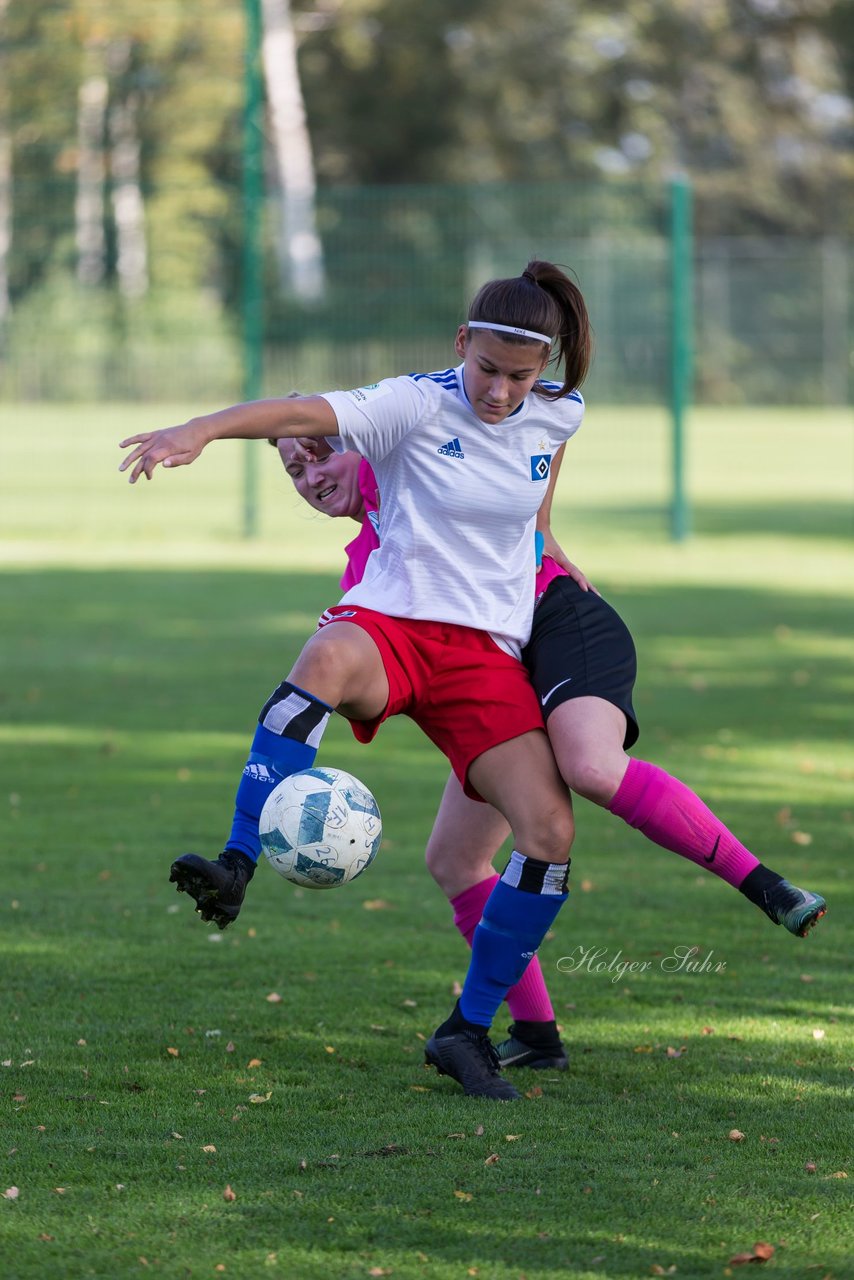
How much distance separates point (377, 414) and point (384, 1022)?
1780mm

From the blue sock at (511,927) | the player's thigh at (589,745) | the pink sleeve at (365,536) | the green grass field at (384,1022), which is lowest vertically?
the green grass field at (384,1022)

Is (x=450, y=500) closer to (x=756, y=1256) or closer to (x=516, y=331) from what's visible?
(x=516, y=331)

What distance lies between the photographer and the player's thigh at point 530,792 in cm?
444

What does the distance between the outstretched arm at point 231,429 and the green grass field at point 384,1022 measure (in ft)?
4.90

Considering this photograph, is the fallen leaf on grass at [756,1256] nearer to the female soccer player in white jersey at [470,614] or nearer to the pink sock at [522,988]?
the female soccer player in white jersey at [470,614]

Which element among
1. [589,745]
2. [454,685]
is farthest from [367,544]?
[589,745]

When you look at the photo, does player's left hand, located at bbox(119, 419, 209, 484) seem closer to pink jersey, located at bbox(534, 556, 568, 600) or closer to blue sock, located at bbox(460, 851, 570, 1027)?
pink jersey, located at bbox(534, 556, 568, 600)

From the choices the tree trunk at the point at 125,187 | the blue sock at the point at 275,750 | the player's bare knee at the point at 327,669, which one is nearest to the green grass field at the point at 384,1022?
the blue sock at the point at 275,750

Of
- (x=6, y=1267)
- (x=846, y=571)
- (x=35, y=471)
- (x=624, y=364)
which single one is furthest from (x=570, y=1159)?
(x=624, y=364)

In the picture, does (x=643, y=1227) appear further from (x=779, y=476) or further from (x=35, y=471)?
(x=779, y=476)

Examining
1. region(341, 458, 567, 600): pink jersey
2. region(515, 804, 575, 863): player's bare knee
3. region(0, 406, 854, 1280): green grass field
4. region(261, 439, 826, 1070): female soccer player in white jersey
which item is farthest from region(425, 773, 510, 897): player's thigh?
region(341, 458, 567, 600): pink jersey

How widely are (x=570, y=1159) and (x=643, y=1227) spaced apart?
421 mm

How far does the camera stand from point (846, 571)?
17.5m

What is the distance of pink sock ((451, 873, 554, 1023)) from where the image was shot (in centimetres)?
480
